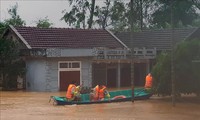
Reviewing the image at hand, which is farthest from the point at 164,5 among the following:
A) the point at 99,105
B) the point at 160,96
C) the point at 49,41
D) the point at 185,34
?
the point at 99,105

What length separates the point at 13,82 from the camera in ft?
128

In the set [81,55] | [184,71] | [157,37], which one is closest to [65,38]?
[81,55]

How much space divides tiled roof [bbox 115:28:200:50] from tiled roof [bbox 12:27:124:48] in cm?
254

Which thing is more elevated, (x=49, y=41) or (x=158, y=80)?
(x=49, y=41)

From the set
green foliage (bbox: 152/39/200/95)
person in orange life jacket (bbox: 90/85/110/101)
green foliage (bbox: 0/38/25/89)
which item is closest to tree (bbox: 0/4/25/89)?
green foliage (bbox: 0/38/25/89)

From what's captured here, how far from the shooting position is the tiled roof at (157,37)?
1704 inches

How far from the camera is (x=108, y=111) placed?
Answer: 21438 mm

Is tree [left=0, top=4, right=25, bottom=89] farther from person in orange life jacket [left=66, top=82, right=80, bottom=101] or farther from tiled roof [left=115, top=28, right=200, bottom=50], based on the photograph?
person in orange life jacket [left=66, top=82, right=80, bottom=101]

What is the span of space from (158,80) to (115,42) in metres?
18.3

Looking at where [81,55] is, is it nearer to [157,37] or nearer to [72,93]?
[157,37]

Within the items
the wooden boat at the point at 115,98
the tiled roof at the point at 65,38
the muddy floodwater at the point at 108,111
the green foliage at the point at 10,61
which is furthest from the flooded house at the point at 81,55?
the muddy floodwater at the point at 108,111

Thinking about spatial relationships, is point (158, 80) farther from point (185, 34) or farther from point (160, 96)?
point (185, 34)

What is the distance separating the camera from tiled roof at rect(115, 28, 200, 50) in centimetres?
4328

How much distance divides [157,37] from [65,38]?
930cm
